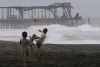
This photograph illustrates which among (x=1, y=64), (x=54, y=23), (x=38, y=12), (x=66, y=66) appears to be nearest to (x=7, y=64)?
(x=1, y=64)

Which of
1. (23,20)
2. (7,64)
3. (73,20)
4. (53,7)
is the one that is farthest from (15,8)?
(7,64)

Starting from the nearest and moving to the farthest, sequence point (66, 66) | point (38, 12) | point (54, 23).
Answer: point (66, 66) < point (54, 23) < point (38, 12)

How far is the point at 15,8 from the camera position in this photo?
8406cm

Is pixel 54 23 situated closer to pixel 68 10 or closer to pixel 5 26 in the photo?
pixel 68 10

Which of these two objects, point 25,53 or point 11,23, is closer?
point 25,53

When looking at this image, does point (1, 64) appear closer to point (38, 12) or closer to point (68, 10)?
point (68, 10)

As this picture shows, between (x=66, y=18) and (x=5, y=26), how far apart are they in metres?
19.3

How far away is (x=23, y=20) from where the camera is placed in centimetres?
8438

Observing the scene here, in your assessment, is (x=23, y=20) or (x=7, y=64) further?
(x=23, y=20)

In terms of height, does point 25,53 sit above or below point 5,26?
above

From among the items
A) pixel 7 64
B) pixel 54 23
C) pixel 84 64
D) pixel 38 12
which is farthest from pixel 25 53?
pixel 38 12

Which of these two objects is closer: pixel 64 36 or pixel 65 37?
pixel 65 37

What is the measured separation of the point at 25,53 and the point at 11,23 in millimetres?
74435

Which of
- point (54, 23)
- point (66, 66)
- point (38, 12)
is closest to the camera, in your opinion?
point (66, 66)
